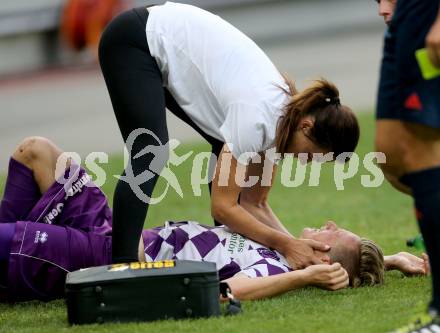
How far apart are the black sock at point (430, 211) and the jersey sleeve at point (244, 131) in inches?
45.3

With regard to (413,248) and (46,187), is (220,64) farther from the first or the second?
(413,248)

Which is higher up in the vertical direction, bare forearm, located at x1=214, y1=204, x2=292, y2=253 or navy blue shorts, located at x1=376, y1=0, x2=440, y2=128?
navy blue shorts, located at x1=376, y1=0, x2=440, y2=128

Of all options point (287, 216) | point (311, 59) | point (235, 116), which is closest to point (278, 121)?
point (235, 116)

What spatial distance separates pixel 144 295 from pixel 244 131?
3.21ft

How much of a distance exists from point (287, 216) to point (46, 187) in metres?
3.43

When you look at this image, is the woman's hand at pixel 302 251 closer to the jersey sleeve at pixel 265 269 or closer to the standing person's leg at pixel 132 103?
the jersey sleeve at pixel 265 269

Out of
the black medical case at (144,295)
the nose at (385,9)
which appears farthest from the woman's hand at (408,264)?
the black medical case at (144,295)

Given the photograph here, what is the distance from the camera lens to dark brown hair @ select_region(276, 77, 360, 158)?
5.62 meters

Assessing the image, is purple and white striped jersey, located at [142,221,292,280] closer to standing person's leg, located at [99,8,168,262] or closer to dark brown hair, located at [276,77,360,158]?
standing person's leg, located at [99,8,168,262]

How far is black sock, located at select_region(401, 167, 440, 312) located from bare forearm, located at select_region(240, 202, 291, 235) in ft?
5.43

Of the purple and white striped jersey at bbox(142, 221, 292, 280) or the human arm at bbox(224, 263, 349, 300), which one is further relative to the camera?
the purple and white striped jersey at bbox(142, 221, 292, 280)

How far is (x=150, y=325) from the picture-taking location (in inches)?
195

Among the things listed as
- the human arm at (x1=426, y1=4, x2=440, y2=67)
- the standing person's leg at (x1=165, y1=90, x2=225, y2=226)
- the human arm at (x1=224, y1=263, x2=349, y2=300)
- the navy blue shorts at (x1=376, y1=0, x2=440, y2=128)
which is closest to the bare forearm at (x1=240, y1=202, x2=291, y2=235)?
the standing person's leg at (x1=165, y1=90, x2=225, y2=226)

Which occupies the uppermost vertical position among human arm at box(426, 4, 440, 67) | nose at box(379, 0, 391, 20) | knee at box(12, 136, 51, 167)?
human arm at box(426, 4, 440, 67)
